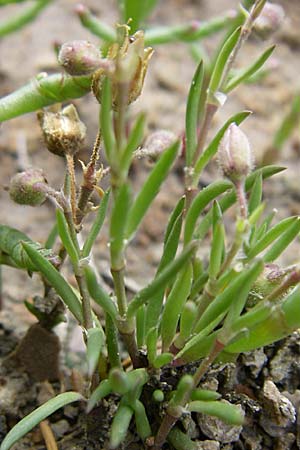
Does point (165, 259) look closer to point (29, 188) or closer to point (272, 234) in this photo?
point (272, 234)

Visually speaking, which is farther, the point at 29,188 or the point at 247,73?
the point at 247,73

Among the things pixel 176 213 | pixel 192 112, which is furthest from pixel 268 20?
pixel 176 213

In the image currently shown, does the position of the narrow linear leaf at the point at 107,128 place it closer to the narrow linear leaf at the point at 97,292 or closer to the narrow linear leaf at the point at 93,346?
the narrow linear leaf at the point at 97,292

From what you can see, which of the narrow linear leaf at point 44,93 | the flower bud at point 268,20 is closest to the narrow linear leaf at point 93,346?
the narrow linear leaf at point 44,93

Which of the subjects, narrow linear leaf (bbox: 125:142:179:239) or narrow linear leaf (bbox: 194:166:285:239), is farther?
narrow linear leaf (bbox: 194:166:285:239)

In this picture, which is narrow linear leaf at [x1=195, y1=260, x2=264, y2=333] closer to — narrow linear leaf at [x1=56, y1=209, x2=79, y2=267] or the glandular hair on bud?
the glandular hair on bud

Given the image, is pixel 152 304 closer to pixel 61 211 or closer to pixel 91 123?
pixel 61 211

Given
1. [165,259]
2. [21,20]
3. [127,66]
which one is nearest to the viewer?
[127,66]

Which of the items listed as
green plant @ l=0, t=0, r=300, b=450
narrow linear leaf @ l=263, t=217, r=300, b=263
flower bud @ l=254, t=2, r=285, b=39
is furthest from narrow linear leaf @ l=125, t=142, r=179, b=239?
flower bud @ l=254, t=2, r=285, b=39
